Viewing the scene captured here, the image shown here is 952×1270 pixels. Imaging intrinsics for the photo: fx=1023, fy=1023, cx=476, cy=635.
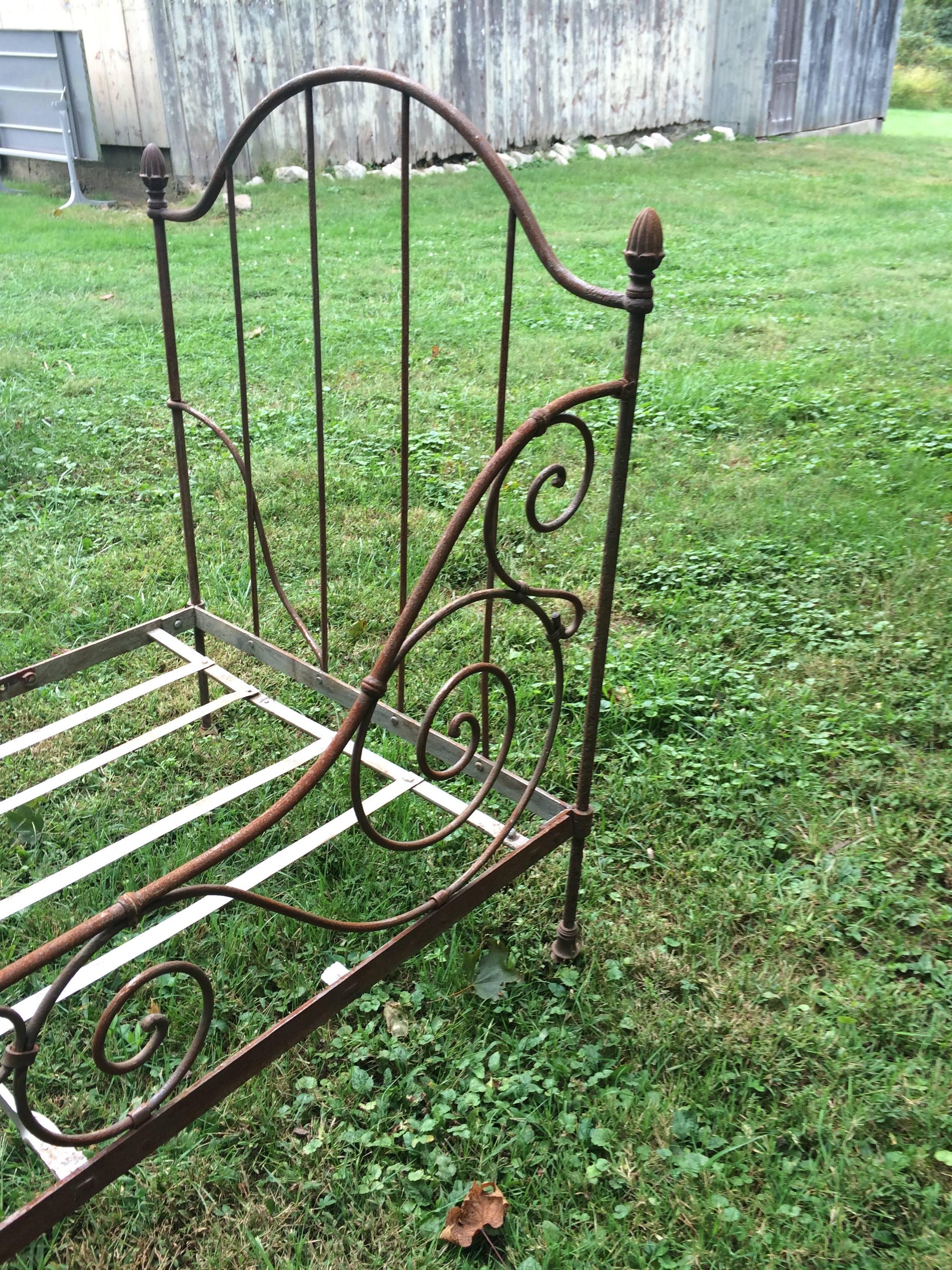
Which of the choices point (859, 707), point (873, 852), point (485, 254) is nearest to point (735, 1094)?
point (873, 852)

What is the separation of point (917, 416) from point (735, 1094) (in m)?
3.21

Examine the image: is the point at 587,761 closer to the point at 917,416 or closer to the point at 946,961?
the point at 946,961

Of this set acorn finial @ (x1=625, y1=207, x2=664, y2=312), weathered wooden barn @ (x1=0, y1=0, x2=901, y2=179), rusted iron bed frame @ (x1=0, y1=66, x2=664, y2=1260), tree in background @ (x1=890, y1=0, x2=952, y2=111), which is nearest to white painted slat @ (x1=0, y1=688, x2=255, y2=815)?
rusted iron bed frame @ (x1=0, y1=66, x2=664, y2=1260)

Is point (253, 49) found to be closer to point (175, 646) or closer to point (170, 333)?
point (170, 333)

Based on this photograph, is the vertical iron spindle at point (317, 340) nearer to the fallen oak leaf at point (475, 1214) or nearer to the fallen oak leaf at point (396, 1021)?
the fallen oak leaf at point (396, 1021)

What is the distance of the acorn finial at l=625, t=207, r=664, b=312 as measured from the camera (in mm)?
1310

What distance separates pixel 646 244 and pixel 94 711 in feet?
4.66

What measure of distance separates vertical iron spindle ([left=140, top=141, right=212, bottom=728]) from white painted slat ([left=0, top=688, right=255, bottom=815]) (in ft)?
0.46

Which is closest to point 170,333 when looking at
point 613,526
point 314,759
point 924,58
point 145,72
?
point 314,759

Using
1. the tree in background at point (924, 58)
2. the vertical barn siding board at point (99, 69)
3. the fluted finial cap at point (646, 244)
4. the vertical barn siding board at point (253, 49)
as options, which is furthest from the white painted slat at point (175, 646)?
the tree in background at point (924, 58)

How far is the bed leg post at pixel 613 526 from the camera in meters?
1.32

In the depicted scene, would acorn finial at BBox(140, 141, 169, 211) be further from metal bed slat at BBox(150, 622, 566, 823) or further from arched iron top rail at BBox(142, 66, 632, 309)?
metal bed slat at BBox(150, 622, 566, 823)

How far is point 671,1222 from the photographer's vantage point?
4.69 feet

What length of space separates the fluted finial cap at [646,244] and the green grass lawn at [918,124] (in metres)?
15.8
